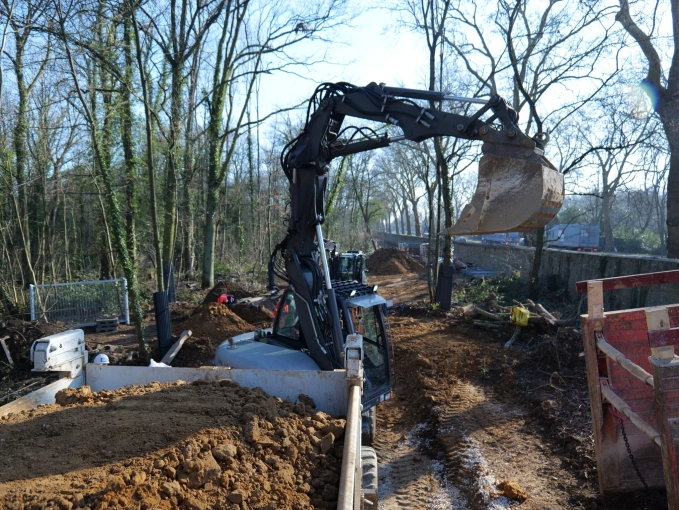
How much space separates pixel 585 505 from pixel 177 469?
3.78 meters

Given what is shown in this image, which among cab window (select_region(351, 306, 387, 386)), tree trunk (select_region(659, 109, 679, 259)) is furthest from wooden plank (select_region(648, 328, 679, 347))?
tree trunk (select_region(659, 109, 679, 259))

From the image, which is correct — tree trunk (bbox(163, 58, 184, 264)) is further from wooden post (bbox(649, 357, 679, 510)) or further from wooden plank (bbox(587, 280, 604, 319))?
wooden post (bbox(649, 357, 679, 510))

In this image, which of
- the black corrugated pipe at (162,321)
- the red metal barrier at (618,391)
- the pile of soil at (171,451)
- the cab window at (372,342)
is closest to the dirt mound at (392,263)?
the black corrugated pipe at (162,321)

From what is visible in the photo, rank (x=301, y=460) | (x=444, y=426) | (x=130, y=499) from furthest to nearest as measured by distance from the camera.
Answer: (x=444, y=426) < (x=301, y=460) < (x=130, y=499)

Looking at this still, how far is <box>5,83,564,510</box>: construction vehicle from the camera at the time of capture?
450cm

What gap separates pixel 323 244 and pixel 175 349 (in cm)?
534

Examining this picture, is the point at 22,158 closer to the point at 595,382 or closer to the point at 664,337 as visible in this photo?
the point at 595,382

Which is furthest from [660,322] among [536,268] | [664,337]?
[536,268]

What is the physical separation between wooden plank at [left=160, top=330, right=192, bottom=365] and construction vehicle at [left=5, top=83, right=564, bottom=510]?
3.33 metres

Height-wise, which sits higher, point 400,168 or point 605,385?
point 400,168

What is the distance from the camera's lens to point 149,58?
37.3ft

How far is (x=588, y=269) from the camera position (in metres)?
14.7

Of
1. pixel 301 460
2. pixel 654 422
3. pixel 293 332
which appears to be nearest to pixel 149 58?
pixel 293 332

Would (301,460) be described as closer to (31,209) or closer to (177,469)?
(177,469)
